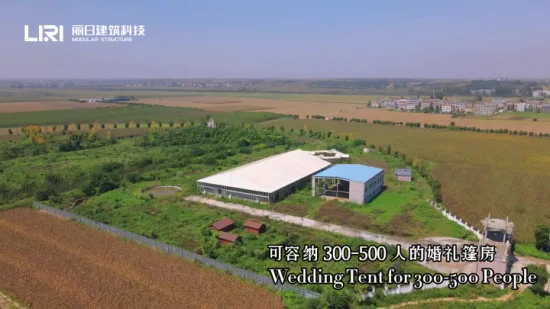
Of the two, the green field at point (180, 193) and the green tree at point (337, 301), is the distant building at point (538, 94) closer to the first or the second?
the green field at point (180, 193)

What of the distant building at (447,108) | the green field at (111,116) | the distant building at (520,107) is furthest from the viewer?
the distant building at (447,108)

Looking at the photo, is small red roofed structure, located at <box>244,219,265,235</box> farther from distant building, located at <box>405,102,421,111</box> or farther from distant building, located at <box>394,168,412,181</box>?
distant building, located at <box>405,102,421,111</box>

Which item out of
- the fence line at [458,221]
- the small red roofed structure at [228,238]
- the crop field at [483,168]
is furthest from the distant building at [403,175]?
the small red roofed structure at [228,238]

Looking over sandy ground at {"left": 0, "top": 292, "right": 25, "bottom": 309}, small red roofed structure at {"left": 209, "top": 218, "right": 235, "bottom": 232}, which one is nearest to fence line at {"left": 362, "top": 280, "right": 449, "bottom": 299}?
small red roofed structure at {"left": 209, "top": 218, "right": 235, "bottom": 232}

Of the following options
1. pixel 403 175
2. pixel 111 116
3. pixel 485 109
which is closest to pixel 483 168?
pixel 403 175

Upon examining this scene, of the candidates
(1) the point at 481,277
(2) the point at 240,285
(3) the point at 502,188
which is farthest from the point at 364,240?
(3) the point at 502,188

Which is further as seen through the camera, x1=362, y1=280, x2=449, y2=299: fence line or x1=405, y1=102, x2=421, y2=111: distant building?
x1=405, y1=102, x2=421, y2=111: distant building
